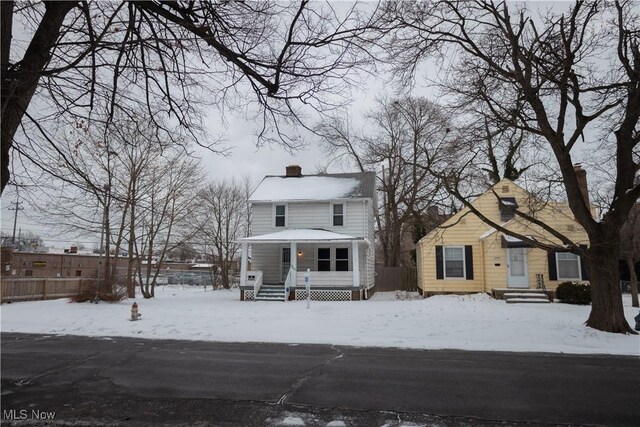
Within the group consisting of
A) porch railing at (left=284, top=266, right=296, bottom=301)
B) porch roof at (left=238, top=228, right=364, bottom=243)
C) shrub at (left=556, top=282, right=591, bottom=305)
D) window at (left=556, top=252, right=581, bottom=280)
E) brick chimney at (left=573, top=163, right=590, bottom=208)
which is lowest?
shrub at (left=556, top=282, right=591, bottom=305)

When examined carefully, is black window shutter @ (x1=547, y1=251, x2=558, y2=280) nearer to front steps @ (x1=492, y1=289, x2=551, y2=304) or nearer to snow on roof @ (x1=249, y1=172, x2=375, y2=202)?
front steps @ (x1=492, y1=289, x2=551, y2=304)

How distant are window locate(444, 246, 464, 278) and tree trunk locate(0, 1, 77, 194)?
69.5 ft

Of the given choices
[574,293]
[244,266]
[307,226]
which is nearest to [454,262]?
[574,293]

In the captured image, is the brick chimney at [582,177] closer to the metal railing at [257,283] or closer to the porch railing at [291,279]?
the porch railing at [291,279]

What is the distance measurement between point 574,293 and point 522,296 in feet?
6.93

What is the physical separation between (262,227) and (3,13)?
70.3ft

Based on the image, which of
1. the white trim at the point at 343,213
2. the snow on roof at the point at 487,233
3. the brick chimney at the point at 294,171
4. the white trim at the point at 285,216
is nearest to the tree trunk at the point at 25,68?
the white trim at the point at 343,213

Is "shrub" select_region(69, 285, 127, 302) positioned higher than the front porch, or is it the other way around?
the front porch

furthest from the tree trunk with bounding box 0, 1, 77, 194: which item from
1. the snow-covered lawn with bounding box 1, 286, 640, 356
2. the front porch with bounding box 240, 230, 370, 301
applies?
the front porch with bounding box 240, 230, 370, 301

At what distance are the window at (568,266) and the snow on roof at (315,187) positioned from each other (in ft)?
33.6

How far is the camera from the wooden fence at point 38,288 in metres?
21.2

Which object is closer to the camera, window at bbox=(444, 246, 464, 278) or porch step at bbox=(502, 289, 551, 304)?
porch step at bbox=(502, 289, 551, 304)

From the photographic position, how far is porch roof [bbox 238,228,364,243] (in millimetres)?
22031

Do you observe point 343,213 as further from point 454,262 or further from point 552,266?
point 552,266
